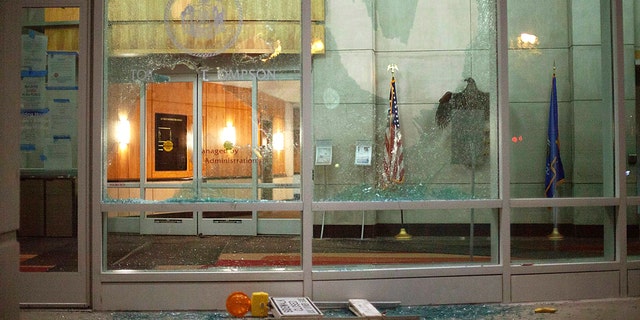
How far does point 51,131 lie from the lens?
22.2 feet

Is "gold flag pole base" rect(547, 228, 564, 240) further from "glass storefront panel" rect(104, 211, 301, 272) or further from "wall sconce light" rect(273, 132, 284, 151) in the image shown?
"wall sconce light" rect(273, 132, 284, 151)

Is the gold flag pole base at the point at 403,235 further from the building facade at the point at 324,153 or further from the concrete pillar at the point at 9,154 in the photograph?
the concrete pillar at the point at 9,154

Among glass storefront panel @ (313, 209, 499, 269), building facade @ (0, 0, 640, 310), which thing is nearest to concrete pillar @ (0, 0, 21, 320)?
building facade @ (0, 0, 640, 310)

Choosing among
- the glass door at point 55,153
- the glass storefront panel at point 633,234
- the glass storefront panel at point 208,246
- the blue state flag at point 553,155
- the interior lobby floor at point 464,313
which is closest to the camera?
the interior lobby floor at point 464,313

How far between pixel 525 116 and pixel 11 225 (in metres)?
5.58

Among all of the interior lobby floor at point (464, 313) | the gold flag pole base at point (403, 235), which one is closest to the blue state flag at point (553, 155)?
the interior lobby floor at point (464, 313)

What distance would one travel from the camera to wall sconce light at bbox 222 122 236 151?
680cm

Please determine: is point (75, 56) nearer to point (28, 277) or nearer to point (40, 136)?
point (40, 136)

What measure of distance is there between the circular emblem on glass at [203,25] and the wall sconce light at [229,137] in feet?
2.48

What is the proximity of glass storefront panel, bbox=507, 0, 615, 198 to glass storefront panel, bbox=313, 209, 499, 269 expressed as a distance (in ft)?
1.99

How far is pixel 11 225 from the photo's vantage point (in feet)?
10.0

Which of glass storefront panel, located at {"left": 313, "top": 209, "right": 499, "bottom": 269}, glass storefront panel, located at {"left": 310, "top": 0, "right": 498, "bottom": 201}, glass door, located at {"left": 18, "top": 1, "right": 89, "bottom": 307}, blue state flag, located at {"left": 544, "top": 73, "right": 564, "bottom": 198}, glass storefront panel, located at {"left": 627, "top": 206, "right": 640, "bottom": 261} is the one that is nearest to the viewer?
glass door, located at {"left": 18, "top": 1, "right": 89, "bottom": 307}

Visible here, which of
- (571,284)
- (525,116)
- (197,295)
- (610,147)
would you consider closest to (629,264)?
(571,284)

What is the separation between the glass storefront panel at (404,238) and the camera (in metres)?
6.86
